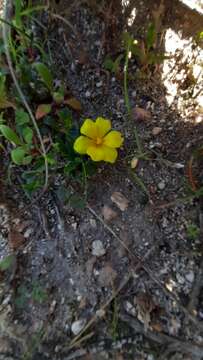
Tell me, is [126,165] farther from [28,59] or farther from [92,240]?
[28,59]

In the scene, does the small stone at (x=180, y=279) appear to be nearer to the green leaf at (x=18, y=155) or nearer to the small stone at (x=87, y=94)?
the green leaf at (x=18, y=155)

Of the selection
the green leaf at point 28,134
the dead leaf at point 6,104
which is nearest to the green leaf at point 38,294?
the green leaf at point 28,134

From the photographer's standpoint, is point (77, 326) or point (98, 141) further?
point (98, 141)

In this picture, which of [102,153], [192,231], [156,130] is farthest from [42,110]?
[192,231]

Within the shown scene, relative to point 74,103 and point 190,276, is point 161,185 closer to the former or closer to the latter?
point 190,276

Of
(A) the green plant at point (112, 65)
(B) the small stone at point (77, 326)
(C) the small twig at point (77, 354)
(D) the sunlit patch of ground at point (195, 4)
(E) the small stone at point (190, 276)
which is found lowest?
(C) the small twig at point (77, 354)
